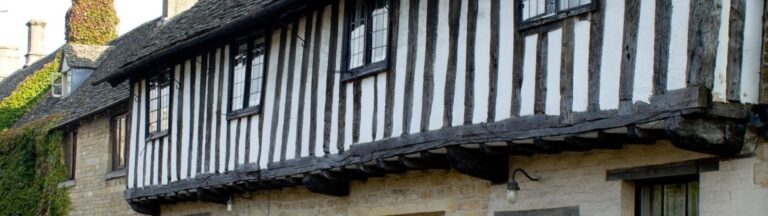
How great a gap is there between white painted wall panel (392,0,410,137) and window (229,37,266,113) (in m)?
3.14

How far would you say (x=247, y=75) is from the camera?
639 inches

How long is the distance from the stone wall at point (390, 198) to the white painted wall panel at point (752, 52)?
323 cm

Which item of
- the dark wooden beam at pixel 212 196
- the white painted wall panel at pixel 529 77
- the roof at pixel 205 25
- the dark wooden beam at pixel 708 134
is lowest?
the dark wooden beam at pixel 212 196

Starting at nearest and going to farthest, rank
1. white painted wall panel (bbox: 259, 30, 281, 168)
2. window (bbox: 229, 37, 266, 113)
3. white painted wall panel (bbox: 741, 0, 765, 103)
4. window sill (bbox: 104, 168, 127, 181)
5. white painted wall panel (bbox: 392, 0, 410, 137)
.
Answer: white painted wall panel (bbox: 741, 0, 765, 103) < white painted wall panel (bbox: 392, 0, 410, 137) < white painted wall panel (bbox: 259, 30, 281, 168) < window (bbox: 229, 37, 266, 113) < window sill (bbox: 104, 168, 127, 181)

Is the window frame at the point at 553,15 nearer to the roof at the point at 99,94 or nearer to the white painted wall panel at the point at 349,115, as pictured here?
the white painted wall panel at the point at 349,115

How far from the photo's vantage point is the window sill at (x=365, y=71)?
13.2 metres

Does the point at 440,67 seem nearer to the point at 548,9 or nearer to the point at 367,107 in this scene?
the point at 367,107

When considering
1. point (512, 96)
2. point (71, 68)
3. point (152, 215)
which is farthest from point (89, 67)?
point (512, 96)

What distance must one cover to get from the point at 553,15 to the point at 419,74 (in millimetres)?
2139

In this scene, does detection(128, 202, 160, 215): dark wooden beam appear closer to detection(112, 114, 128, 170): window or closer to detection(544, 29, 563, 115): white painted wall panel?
detection(112, 114, 128, 170): window

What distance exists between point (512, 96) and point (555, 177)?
800 millimetres

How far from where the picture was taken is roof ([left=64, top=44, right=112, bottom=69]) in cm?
→ 2723

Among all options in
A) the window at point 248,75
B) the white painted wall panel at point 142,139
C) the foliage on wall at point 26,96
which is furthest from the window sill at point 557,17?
the foliage on wall at point 26,96

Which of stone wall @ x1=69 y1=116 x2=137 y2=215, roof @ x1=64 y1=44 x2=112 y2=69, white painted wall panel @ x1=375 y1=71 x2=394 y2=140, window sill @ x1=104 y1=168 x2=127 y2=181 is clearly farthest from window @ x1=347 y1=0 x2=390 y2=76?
roof @ x1=64 y1=44 x2=112 y2=69
